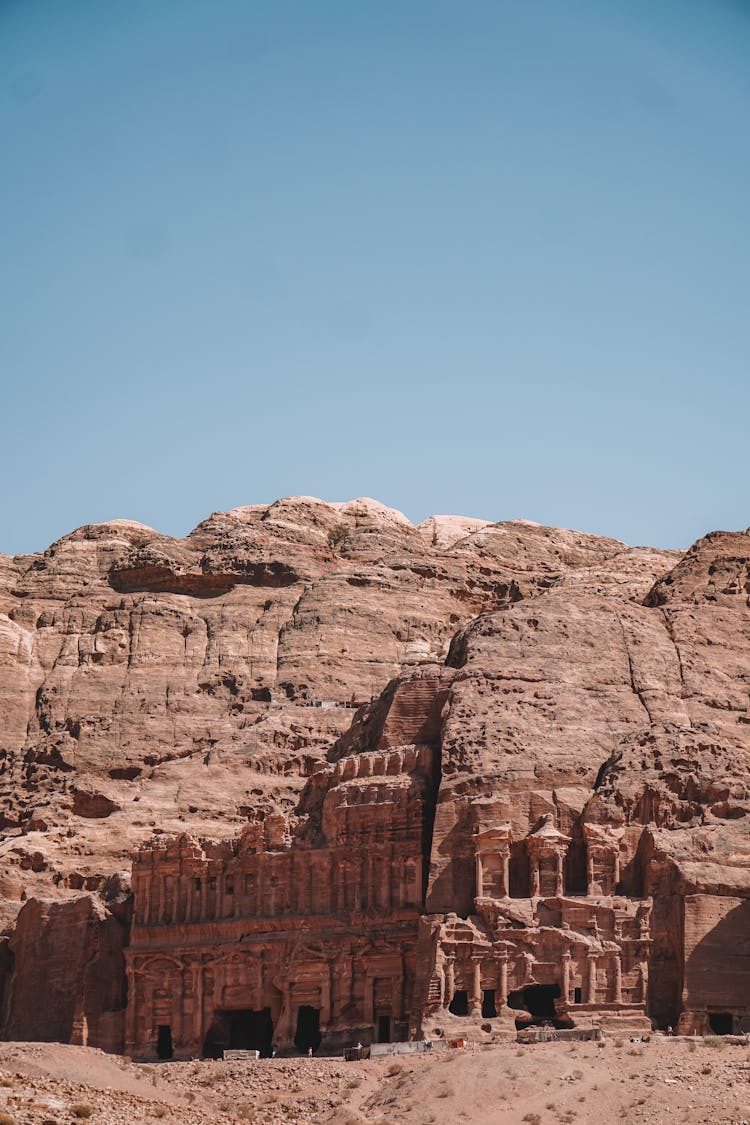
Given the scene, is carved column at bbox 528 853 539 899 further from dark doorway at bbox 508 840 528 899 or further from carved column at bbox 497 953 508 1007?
carved column at bbox 497 953 508 1007

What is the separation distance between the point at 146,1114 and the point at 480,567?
6348cm

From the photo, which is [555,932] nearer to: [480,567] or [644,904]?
[644,904]

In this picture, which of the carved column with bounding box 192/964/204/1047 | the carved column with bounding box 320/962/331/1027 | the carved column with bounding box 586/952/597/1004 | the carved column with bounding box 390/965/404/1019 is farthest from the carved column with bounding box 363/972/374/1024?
the carved column with bounding box 586/952/597/1004

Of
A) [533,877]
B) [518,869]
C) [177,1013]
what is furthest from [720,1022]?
[177,1013]

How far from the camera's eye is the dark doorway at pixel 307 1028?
8900 centimetres

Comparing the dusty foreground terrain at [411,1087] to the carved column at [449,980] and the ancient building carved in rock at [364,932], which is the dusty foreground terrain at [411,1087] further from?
the ancient building carved in rock at [364,932]

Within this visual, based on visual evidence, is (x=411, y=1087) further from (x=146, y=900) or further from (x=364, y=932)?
(x=146, y=900)

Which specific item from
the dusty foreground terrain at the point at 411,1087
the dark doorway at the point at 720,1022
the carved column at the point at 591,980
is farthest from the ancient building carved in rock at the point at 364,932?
the dusty foreground terrain at the point at 411,1087

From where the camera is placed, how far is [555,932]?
84.7 meters

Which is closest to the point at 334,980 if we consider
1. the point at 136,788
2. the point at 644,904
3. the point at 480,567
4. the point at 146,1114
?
the point at 644,904

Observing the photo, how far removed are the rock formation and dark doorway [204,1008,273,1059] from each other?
13cm

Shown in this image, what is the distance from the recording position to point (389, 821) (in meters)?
90.9

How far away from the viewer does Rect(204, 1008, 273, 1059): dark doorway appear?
298 feet

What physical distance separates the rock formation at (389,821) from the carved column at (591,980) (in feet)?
0.26
